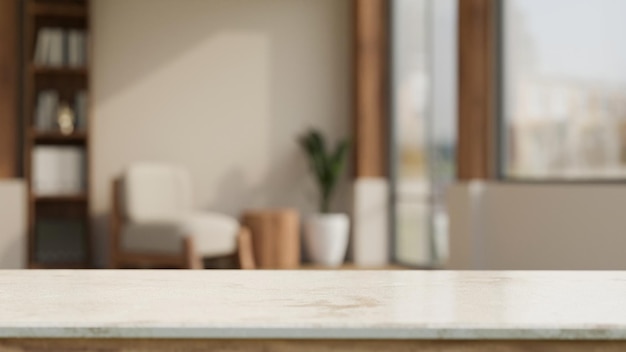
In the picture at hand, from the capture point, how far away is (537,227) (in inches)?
223

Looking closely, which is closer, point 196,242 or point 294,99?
point 196,242

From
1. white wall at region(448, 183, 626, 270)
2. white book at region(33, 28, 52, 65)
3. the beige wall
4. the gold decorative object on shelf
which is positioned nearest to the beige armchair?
the beige wall

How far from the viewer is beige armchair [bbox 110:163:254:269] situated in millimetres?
7102

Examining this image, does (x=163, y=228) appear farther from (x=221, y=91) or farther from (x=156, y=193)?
(x=221, y=91)

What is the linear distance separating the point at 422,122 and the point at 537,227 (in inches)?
95.1

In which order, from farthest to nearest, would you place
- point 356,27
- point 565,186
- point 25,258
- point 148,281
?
point 356,27 < point 25,258 < point 565,186 < point 148,281

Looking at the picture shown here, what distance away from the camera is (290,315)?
1037mm

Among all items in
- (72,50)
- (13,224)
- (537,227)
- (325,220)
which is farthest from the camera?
(325,220)

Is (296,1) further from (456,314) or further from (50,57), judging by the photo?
(456,314)

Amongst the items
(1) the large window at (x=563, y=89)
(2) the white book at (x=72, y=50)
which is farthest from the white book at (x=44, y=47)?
(1) the large window at (x=563, y=89)

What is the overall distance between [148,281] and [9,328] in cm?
38

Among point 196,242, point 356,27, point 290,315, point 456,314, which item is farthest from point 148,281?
point 356,27

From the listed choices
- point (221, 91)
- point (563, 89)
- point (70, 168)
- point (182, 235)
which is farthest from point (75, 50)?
point (563, 89)

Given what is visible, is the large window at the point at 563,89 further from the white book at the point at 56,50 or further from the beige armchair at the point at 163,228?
the white book at the point at 56,50
